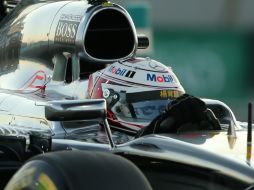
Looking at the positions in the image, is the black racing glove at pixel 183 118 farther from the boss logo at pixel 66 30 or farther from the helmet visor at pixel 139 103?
the boss logo at pixel 66 30

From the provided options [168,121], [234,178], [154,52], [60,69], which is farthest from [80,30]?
[154,52]

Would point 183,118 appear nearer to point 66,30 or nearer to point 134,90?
point 134,90

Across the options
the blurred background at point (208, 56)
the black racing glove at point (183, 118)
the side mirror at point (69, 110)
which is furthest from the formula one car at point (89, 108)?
the blurred background at point (208, 56)

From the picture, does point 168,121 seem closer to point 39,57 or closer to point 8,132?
point 8,132

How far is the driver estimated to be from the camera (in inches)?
226

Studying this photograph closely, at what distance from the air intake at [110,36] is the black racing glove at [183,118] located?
4.43ft

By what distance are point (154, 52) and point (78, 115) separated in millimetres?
11709

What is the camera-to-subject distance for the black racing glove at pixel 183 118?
5.25 metres

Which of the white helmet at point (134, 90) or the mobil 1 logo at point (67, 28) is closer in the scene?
the white helmet at point (134, 90)

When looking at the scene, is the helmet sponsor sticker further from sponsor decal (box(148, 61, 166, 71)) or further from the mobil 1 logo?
the mobil 1 logo

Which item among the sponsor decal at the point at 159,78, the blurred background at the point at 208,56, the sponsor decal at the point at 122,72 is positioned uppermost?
the sponsor decal at the point at 122,72

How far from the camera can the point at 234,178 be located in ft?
14.2

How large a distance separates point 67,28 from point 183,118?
1571 millimetres

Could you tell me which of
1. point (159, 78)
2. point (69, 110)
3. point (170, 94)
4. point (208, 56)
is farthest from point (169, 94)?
point (208, 56)
